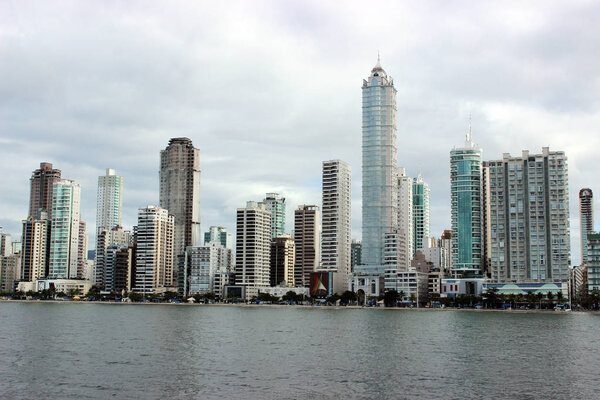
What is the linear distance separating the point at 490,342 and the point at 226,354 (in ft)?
160

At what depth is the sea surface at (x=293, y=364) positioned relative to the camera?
65.6 m

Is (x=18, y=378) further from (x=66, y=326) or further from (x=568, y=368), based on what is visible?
(x=66, y=326)

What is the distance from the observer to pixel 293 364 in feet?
276

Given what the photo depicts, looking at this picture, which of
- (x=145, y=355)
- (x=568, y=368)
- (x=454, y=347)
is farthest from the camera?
(x=454, y=347)

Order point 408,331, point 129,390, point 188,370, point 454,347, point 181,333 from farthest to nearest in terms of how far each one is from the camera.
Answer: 1. point 408,331
2. point 181,333
3. point 454,347
4. point 188,370
5. point 129,390

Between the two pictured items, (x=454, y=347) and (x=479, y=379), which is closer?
(x=479, y=379)

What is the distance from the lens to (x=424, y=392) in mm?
66125

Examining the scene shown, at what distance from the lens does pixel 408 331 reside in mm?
141625

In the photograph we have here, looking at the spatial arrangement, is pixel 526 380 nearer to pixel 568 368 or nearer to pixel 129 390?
pixel 568 368

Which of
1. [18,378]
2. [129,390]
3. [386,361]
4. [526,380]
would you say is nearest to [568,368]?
[526,380]

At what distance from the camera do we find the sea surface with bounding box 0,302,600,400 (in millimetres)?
65562

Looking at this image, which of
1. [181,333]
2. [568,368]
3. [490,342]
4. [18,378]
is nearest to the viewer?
[18,378]

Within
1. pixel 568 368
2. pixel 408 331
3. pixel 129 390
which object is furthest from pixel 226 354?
pixel 408 331

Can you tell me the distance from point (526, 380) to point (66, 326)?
4126 inches
